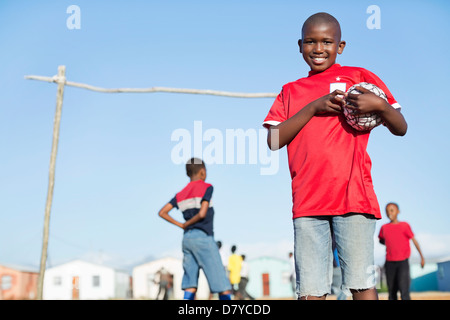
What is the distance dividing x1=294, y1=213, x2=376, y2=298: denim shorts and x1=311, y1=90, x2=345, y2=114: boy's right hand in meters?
0.56

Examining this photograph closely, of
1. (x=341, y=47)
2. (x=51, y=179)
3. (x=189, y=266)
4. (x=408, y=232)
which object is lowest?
(x=189, y=266)

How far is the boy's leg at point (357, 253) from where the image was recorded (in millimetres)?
2977

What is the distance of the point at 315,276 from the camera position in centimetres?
302

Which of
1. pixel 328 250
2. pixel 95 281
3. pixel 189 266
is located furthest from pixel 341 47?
pixel 95 281

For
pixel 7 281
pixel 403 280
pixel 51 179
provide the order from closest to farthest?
pixel 403 280 < pixel 51 179 < pixel 7 281

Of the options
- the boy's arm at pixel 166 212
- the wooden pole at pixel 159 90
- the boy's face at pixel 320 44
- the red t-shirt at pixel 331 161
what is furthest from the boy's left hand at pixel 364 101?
the wooden pole at pixel 159 90

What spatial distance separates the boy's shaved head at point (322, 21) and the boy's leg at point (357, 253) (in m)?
1.06

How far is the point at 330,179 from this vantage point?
303 cm

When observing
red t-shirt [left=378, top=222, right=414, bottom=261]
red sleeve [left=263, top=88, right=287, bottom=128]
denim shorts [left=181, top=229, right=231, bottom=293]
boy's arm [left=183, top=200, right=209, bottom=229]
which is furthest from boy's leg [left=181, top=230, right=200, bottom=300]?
Result: red t-shirt [left=378, top=222, right=414, bottom=261]

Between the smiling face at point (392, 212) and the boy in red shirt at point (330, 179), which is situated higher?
the smiling face at point (392, 212)

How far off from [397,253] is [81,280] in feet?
125

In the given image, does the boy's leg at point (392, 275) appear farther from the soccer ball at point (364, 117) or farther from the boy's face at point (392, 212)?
the soccer ball at point (364, 117)

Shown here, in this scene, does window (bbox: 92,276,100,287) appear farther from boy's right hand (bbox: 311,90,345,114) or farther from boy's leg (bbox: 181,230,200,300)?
boy's right hand (bbox: 311,90,345,114)

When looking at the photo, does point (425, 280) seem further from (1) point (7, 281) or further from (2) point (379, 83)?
(2) point (379, 83)
